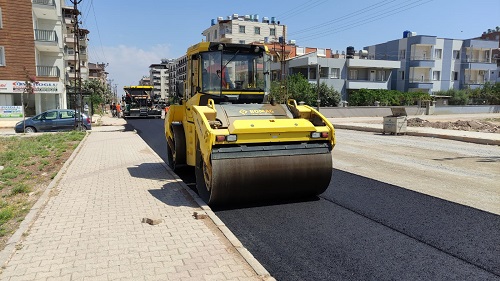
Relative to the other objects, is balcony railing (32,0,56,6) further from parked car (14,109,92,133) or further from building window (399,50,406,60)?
building window (399,50,406,60)

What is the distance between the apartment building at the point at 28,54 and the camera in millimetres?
31031

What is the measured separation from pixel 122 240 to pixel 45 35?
34.2m

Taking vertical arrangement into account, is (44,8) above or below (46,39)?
above

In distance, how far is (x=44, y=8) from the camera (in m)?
33.5

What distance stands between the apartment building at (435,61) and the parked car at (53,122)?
50047mm

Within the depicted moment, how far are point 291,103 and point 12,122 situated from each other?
29.1 m

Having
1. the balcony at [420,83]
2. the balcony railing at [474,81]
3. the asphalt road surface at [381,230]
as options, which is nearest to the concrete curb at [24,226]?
the asphalt road surface at [381,230]

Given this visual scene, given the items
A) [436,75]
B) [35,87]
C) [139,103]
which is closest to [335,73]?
[436,75]

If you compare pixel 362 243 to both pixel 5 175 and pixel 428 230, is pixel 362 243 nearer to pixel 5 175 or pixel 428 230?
pixel 428 230

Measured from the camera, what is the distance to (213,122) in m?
6.55

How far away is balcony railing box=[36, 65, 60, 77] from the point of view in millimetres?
33094

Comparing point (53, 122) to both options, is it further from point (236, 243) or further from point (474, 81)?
point (474, 81)

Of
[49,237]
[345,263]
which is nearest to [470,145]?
[345,263]

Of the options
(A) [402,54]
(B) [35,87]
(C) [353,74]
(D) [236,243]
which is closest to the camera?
(D) [236,243]
